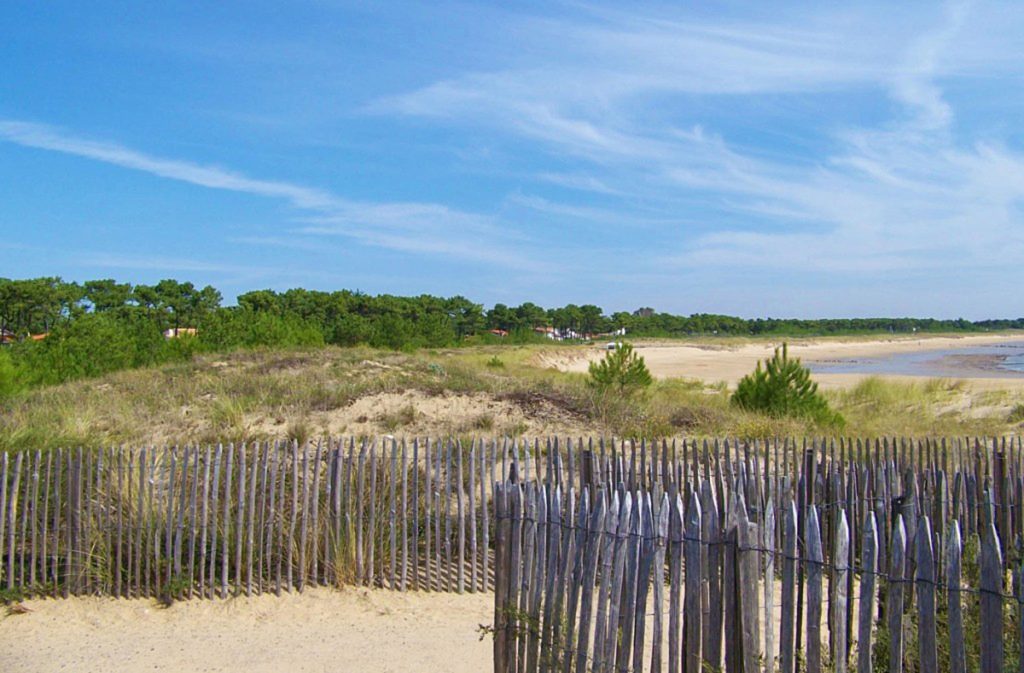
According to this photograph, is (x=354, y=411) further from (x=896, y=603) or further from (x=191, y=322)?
(x=191, y=322)

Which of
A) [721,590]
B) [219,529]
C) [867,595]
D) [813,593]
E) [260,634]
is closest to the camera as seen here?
[867,595]

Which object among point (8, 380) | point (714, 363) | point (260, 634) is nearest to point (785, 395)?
point (260, 634)

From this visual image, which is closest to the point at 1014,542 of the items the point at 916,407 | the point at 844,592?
the point at 844,592

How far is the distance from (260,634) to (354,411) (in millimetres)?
8165

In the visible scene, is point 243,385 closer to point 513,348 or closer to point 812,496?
point 812,496

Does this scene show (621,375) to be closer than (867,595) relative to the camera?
No

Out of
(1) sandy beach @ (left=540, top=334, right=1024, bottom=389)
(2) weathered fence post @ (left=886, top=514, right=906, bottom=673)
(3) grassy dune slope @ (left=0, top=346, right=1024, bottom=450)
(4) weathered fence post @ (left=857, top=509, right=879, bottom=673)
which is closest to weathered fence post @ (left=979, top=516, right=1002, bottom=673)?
(2) weathered fence post @ (left=886, top=514, right=906, bottom=673)

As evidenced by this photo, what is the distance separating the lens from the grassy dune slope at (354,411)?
13641 mm

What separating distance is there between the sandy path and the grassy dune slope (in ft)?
11.9

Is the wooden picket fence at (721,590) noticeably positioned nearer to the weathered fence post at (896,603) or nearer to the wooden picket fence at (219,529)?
the weathered fence post at (896,603)

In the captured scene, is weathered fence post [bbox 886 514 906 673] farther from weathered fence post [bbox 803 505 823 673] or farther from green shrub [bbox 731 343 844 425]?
green shrub [bbox 731 343 844 425]

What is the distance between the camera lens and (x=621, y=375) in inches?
760

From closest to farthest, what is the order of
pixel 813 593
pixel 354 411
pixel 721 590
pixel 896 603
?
pixel 896 603
pixel 813 593
pixel 721 590
pixel 354 411

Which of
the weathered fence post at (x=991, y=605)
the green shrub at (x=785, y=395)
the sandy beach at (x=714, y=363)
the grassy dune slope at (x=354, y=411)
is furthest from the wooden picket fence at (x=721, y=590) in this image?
the sandy beach at (x=714, y=363)
